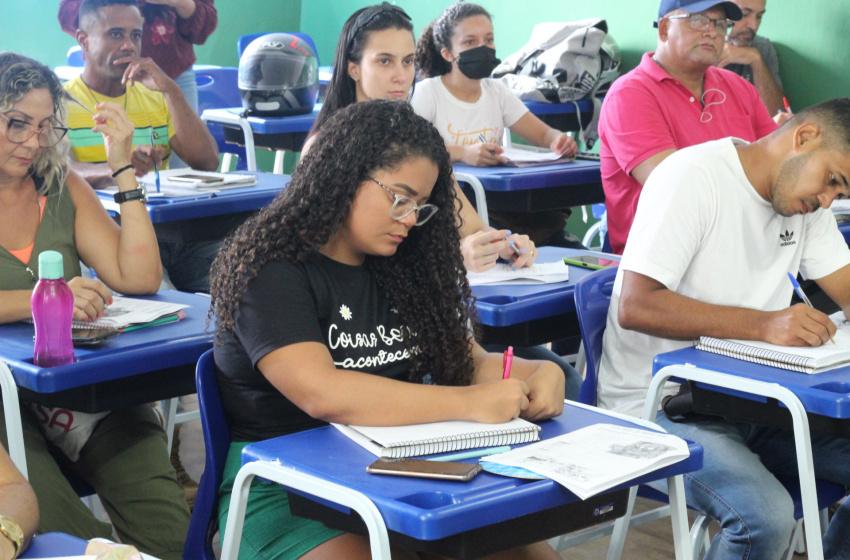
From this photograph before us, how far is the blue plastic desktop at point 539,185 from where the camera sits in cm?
339

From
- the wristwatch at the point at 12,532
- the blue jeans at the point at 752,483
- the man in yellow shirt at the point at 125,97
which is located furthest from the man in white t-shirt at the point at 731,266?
the man in yellow shirt at the point at 125,97

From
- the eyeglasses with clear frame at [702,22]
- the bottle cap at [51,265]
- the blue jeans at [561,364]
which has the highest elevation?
the eyeglasses with clear frame at [702,22]

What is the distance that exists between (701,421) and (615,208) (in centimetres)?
137

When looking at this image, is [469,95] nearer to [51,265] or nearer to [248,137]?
[248,137]

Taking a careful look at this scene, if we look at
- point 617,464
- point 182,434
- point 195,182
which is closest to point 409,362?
point 617,464

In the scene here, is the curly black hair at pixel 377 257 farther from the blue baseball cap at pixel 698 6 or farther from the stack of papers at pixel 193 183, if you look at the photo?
the blue baseball cap at pixel 698 6

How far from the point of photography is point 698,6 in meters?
3.24

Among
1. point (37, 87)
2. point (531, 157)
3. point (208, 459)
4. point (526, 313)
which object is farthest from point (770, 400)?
point (531, 157)

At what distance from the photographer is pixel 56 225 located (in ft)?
7.06

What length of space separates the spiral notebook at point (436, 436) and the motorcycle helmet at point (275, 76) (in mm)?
3137

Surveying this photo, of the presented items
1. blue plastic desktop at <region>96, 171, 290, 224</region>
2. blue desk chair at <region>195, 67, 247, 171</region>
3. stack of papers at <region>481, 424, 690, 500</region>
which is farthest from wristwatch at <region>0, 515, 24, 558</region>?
blue desk chair at <region>195, 67, 247, 171</region>

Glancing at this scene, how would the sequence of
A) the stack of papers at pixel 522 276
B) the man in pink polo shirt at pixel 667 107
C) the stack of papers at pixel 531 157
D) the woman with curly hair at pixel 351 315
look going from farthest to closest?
the stack of papers at pixel 531 157
the man in pink polo shirt at pixel 667 107
the stack of papers at pixel 522 276
the woman with curly hair at pixel 351 315

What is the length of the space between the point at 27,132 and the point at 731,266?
4.93ft

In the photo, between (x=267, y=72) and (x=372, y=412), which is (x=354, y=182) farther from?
(x=267, y=72)
